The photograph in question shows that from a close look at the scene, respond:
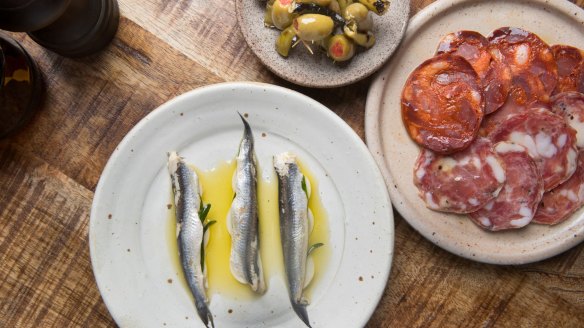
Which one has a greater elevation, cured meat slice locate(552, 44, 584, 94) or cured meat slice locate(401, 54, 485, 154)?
cured meat slice locate(552, 44, 584, 94)

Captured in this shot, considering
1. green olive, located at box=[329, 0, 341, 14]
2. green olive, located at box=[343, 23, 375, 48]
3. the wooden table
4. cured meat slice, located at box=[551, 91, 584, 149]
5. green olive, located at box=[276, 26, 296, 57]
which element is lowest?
the wooden table

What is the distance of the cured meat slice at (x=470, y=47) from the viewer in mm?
1846

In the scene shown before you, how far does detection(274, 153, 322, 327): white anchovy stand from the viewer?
1742mm

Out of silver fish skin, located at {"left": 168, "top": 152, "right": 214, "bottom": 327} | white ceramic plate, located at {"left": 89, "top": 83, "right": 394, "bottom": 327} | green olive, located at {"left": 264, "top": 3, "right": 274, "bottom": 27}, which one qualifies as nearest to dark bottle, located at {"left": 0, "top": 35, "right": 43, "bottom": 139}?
white ceramic plate, located at {"left": 89, "top": 83, "right": 394, "bottom": 327}

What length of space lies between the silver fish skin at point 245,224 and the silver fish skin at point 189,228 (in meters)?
0.12

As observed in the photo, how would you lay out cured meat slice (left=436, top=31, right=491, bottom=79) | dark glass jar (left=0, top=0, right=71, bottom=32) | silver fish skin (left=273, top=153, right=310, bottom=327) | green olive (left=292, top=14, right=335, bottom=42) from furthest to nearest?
cured meat slice (left=436, top=31, right=491, bottom=79) < silver fish skin (left=273, top=153, right=310, bottom=327) < green olive (left=292, top=14, right=335, bottom=42) < dark glass jar (left=0, top=0, right=71, bottom=32)

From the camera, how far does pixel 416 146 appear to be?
1883mm

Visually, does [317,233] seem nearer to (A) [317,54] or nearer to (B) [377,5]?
(A) [317,54]

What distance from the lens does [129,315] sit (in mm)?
1765

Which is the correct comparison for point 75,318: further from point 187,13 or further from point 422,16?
point 422,16

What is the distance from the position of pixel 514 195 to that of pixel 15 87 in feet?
5.70

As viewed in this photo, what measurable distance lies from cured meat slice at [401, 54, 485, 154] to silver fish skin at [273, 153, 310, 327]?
451mm

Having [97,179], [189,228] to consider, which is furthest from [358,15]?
[97,179]

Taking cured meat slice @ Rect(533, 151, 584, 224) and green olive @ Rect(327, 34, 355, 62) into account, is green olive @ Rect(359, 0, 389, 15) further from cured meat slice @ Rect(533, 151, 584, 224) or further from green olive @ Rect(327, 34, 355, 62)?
cured meat slice @ Rect(533, 151, 584, 224)
